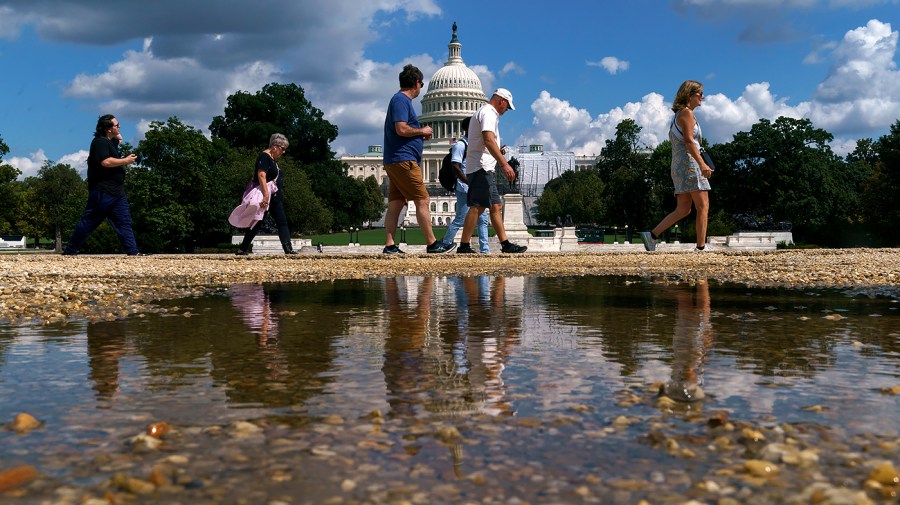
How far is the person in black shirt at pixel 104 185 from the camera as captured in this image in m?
13.8

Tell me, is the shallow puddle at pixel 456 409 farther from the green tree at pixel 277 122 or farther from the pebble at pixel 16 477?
the green tree at pixel 277 122

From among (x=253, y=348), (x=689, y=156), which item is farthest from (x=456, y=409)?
(x=689, y=156)

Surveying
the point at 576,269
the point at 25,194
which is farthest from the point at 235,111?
the point at 576,269

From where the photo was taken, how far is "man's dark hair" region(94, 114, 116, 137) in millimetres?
14070

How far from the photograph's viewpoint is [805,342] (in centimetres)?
406

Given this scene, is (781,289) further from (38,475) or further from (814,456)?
(38,475)

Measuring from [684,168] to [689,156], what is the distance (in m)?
0.21

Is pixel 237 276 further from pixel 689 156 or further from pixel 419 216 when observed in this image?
pixel 689 156

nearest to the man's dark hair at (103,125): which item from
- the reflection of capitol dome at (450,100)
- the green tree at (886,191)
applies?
the green tree at (886,191)

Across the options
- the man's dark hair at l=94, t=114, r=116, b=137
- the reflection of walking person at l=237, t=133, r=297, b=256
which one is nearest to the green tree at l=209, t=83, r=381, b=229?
the reflection of walking person at l=237, t=133, r=297, b=256

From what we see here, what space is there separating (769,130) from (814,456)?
5985cm

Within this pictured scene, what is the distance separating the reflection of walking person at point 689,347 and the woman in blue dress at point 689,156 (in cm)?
670

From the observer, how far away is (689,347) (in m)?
3.92

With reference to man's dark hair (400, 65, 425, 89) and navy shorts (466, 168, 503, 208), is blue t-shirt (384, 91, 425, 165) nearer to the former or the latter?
man's dark hair (400, 65, 425, 89)
